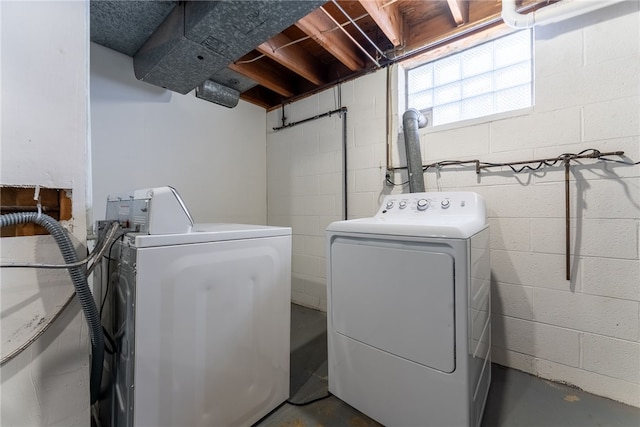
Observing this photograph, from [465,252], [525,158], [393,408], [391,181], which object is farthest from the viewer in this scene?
[391,181]

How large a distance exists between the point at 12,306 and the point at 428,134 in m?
2.36

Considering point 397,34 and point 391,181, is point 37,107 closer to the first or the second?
point 391,181

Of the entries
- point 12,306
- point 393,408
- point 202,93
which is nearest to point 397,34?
point 202,93

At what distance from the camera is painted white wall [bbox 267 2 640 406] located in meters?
1.33

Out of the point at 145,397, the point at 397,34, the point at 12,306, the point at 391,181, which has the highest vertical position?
the point at 397,34

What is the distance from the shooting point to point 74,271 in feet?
2.73

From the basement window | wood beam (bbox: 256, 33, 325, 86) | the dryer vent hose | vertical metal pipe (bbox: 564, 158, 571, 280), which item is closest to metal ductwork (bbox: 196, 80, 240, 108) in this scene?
wood beam (bbox: 256, 33, 325, 86)

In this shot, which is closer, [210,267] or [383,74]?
[210,267]

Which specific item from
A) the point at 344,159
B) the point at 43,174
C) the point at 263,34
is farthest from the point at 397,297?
the point at 263,34

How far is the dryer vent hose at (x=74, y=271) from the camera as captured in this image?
774 mm

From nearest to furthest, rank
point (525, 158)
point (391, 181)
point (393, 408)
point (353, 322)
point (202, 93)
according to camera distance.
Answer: point (393, 408)
point (353, 322)
point (525, 158)
point (391, 181)
point (202, 93)

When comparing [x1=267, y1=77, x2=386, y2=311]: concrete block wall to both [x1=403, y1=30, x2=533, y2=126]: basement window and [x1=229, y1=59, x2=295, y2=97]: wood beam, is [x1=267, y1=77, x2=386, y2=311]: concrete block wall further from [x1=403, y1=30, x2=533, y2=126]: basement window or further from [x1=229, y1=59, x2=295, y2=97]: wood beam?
[x1=403, y1=30, x2=533, y2=126]: basement window

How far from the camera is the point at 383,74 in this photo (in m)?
2.17

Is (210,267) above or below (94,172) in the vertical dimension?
below
